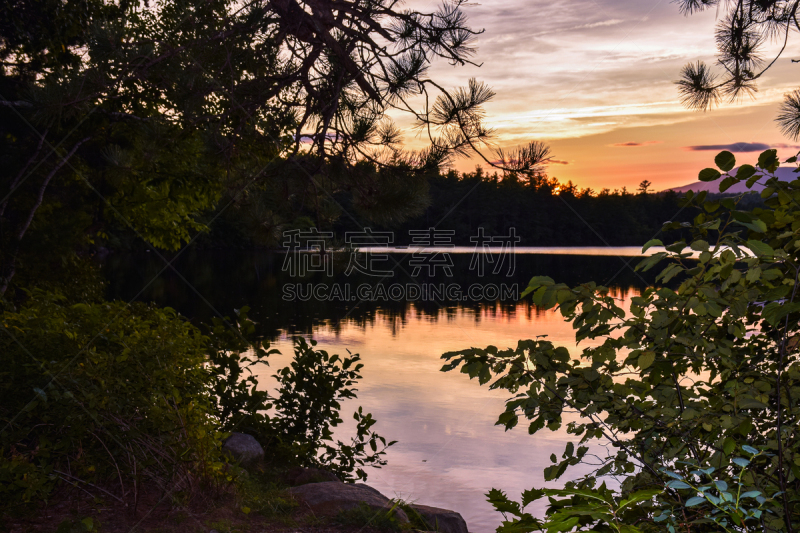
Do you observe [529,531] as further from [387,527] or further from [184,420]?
[184,420]

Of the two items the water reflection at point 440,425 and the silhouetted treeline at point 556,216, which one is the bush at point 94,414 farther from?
the silhouetted treeline at point 556,216

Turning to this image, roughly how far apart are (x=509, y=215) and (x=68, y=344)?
89860mm

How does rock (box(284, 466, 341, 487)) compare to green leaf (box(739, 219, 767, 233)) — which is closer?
green leaf (box(739, 219, 767, 233))

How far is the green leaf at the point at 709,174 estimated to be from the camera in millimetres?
2473

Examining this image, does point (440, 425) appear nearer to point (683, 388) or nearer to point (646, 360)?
point (683, 388)

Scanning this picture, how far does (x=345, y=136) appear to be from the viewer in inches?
255

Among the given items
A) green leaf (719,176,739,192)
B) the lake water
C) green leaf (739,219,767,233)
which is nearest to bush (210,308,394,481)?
the lake water

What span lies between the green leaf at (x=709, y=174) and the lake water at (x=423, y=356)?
0.95 metres

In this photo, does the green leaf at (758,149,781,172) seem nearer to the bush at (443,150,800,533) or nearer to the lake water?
the bush at (443,150,800,533)

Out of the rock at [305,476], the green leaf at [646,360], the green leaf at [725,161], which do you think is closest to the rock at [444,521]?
the rock at [305,476]

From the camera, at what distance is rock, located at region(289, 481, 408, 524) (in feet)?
15.8

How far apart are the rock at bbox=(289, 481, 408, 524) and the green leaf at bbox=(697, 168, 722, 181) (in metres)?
3.47

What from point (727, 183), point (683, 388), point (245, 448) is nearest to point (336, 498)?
point (245, 448)

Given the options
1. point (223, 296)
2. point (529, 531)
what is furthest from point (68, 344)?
point (223, 296)
